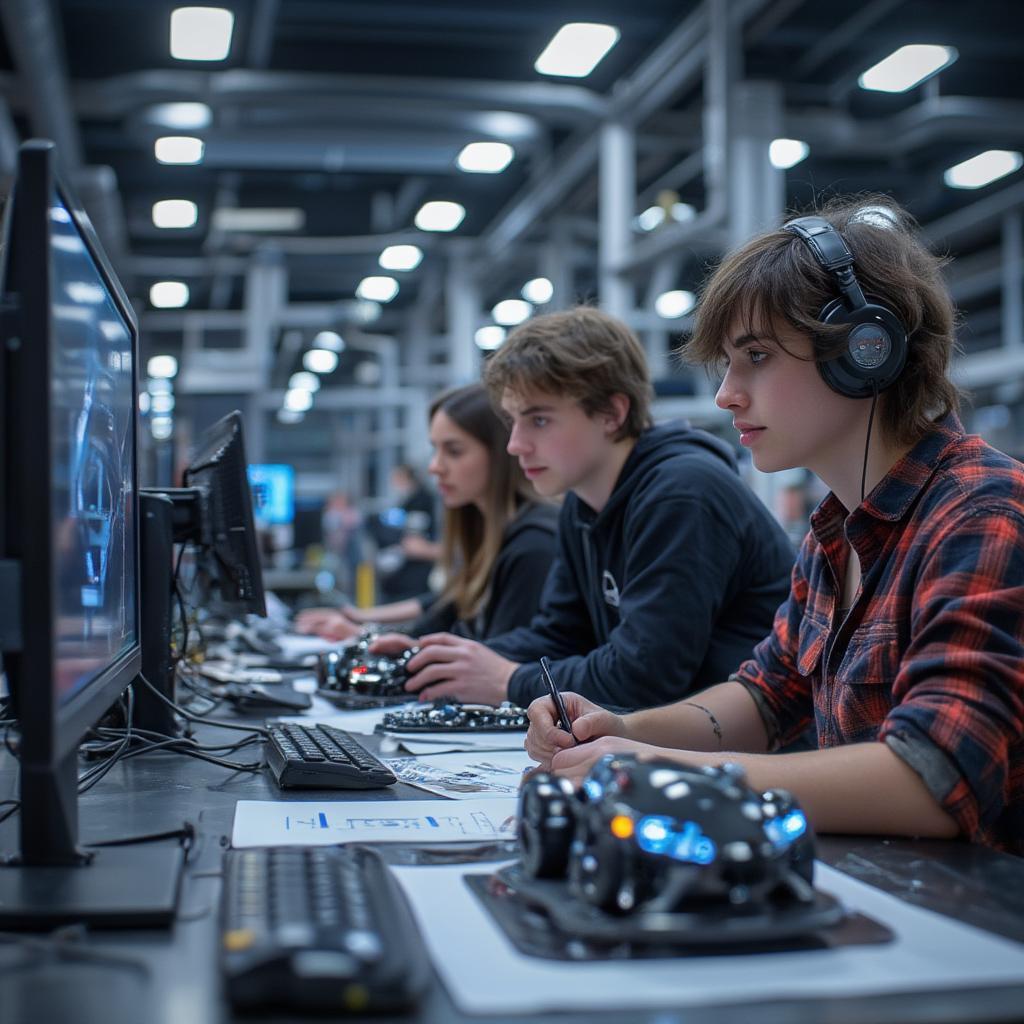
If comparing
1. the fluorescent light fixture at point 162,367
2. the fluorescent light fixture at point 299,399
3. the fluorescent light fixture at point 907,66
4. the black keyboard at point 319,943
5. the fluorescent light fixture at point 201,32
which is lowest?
the black keyboard at point 319,943

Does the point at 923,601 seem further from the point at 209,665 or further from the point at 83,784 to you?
the point at 209,665

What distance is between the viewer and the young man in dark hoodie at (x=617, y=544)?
1777mm

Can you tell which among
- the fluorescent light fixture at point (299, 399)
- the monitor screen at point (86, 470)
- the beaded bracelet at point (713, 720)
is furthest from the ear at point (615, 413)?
the fluorescent light fixture at point (299, 399)

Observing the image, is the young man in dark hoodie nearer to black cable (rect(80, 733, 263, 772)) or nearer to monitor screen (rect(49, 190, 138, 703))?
black cable (rect(80, 733, 263, 772))

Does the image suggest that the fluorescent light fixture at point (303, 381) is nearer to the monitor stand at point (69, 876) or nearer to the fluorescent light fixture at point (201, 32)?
the fluorescent light fixture at point (201, 32)

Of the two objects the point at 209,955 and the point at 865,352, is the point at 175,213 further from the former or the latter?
the point at 209,955

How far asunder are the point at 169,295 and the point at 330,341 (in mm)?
2089

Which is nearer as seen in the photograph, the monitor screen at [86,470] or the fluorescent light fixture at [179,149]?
the monitor screen at [86,470]

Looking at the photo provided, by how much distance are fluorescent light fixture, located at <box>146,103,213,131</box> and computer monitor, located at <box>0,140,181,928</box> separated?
4807 millimetres

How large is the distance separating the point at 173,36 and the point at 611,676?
393cm

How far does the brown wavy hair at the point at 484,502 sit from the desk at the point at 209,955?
152 centimetres

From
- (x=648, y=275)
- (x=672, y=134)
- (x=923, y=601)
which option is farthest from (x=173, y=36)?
(x=923, y=601)

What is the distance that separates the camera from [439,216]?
310 inches

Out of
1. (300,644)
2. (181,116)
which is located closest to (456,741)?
(300,644)
